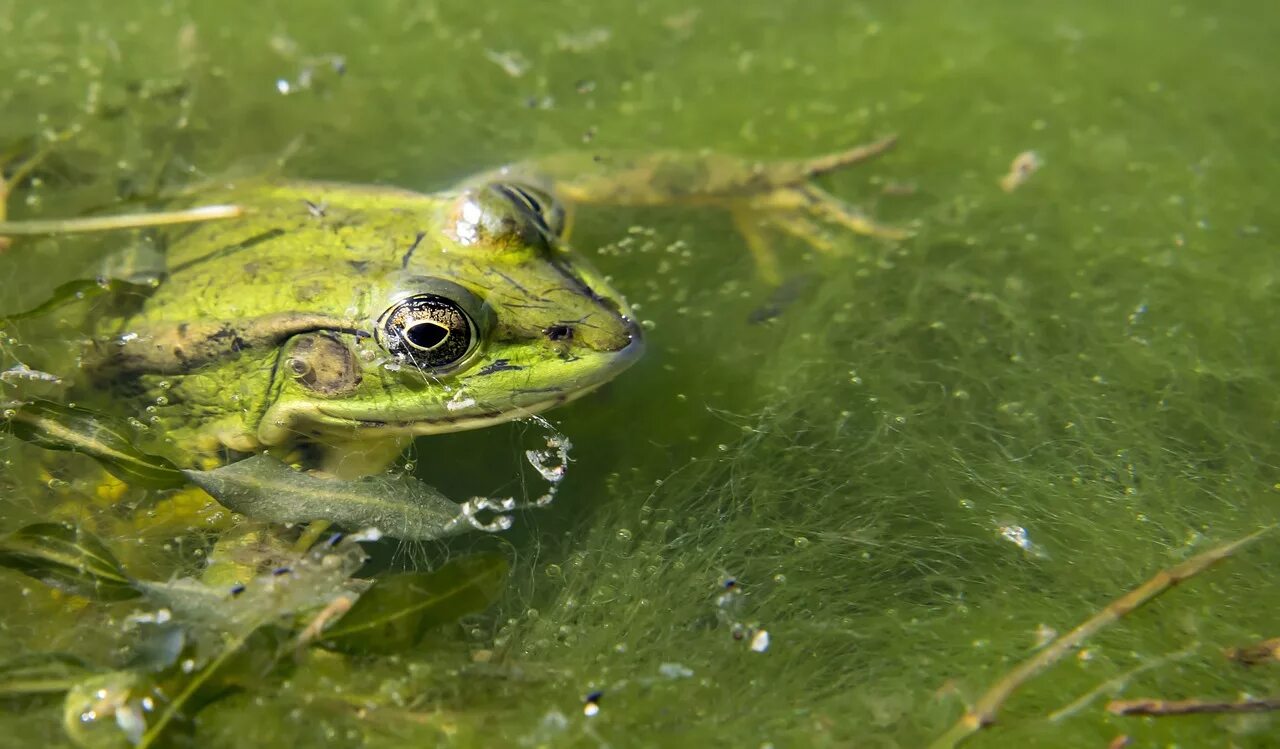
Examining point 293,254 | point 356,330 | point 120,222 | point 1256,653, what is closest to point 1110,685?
point 1256,653

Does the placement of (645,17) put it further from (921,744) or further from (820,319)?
(921,744)

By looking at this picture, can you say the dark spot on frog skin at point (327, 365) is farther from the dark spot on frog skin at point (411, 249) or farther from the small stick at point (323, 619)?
the small stick at point (323, 619)

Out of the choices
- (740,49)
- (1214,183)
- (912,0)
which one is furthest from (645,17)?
(1214,183)

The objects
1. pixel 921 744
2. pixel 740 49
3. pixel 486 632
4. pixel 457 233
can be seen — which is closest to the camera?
pixel 921 744

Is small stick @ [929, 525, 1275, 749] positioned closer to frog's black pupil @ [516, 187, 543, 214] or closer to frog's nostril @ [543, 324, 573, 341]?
frog's nostril @ [543, 324, 573, 341]

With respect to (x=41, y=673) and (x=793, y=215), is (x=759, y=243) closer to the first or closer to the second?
(x=793, y=215)
